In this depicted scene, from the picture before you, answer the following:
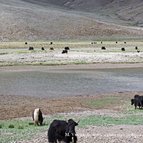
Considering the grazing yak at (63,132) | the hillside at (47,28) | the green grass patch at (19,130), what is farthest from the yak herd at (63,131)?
the hillside at (47,28)

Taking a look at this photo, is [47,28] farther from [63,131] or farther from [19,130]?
[63,131]

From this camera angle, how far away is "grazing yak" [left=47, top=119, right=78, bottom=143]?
1201 centimetres

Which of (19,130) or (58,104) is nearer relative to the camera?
(19,130)

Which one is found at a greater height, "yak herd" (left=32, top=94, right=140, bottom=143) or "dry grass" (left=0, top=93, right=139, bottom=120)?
"yak herd" (left=32, top=94, right=140, bottom=143)

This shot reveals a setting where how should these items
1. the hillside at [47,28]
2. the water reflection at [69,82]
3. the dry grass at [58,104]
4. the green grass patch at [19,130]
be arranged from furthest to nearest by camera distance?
the hillside at [47,28] < the water reflection at [69,82] < the dry grass at [58,104] < the green grass patch at [19,130]

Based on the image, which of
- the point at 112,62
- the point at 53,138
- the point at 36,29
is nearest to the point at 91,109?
the point at 53,138

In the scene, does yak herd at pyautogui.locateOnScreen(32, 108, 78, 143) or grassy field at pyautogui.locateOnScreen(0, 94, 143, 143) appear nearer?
yak herd at pyautogui.locateOnScreen(32, 108, 78, 143)

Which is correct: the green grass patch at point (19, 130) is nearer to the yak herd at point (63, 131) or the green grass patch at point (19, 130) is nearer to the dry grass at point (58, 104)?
the yak herd at point (63, 131)

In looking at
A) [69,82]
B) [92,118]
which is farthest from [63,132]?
[69,82]

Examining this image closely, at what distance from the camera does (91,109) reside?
22.8 metres

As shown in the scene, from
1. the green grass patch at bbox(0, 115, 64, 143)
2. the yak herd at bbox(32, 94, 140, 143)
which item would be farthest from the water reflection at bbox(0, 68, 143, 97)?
the yak herd at bbox(32, 94, 140, 143)

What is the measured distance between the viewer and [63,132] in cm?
1246

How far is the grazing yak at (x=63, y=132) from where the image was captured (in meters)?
12.0

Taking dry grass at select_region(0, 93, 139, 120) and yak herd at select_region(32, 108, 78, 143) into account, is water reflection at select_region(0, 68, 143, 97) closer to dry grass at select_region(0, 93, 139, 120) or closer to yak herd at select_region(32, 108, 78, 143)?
dry grass at select_region(0, 93, 139, 120)
